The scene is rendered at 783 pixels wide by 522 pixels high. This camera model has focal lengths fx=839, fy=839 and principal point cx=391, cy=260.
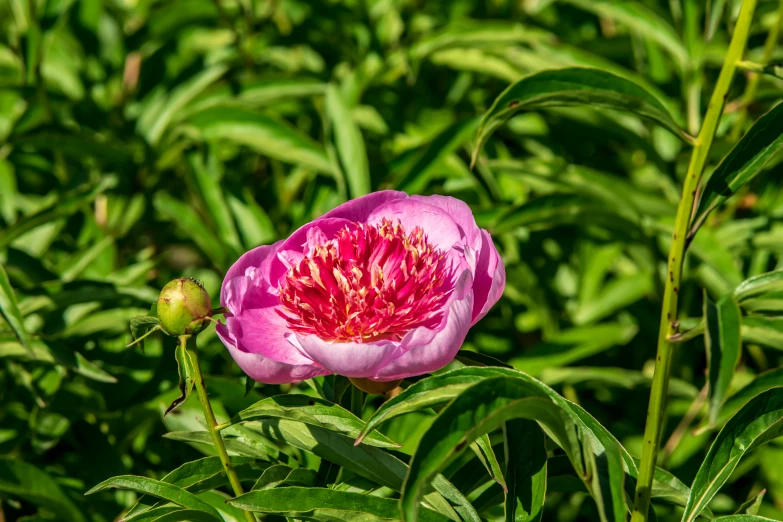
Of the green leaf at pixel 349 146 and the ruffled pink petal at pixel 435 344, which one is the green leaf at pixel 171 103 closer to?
the green leaf at pixel 349 146

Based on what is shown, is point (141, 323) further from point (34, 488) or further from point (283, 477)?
point (34, 488)

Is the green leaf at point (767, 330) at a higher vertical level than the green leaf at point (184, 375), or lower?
lower

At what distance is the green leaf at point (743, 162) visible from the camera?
89 centimetres

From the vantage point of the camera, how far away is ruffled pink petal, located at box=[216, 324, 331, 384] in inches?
33.3

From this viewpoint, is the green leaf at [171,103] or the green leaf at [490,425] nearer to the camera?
the green leaf at [490,425]

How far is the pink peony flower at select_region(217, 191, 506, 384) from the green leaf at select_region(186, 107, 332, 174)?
517mm

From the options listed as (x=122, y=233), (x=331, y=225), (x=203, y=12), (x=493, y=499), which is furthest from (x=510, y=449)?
(x=203, y=12)

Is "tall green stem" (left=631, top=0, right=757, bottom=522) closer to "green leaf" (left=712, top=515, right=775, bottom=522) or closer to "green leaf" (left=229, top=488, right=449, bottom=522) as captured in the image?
"green leaf" (left=712, top=515, right=775, bottom=522)

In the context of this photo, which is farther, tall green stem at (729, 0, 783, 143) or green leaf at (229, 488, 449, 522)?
tall green stem at (729, 0, 783, 143)

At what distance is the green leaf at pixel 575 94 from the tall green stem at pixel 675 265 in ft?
0.15

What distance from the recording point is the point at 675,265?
889 millimetres

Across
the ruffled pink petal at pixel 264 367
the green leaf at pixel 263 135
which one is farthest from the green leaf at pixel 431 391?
the green leaf at pixel 263 135

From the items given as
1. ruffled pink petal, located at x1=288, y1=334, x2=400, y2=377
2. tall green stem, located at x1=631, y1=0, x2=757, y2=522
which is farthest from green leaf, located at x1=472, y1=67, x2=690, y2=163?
ruffled pink petal, located at x1=288, y1=334, x2=400, y2=377

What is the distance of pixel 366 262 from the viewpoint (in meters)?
1.00
